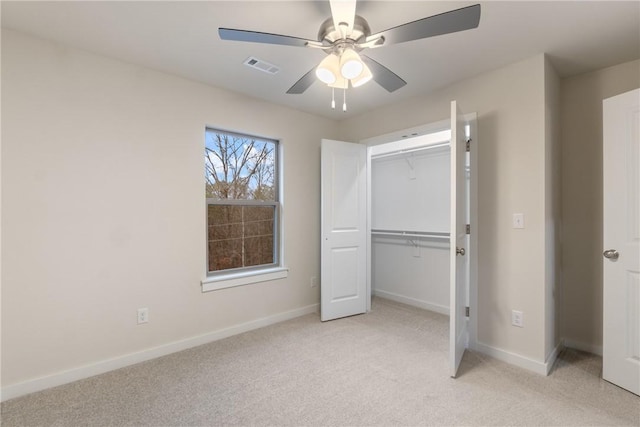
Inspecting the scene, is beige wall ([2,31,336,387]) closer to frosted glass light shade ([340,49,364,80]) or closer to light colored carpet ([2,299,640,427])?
light colored carpet ([2,299,640,427])

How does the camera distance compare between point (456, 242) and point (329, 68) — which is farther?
point (456, 242)

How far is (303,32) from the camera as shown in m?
2.04

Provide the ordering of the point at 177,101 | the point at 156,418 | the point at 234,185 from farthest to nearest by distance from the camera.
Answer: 1. the point at 234,185
2. the point at 177,101
3. the point at 156,418

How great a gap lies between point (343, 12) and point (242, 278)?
248 centimetres

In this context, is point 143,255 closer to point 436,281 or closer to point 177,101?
point 177,101

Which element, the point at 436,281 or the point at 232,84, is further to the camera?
the point at 436,281

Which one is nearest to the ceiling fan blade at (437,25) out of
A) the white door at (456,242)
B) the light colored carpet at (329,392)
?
the white door at (456,242)

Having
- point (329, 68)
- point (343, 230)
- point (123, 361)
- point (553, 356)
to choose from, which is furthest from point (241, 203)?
point (553, 356)

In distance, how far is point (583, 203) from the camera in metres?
2.64

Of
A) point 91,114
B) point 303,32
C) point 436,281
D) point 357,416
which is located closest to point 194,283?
point 91,114

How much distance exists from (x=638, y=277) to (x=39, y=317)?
4.05m

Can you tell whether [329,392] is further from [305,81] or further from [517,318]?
[305,81]

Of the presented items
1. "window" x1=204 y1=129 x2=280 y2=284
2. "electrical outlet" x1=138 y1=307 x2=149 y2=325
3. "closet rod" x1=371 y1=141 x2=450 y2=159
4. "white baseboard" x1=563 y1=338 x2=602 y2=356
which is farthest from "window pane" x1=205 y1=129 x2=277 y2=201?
"white baseboard" x1=563 y1=338 x2=602 y2=356

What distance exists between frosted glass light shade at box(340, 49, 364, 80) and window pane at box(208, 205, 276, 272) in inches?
76.0
